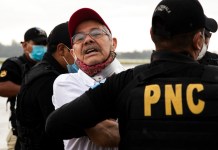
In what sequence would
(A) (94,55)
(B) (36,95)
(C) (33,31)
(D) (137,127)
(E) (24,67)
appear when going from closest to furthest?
(D) (137,127), (A) (94,55), (B) (36,95), (E) (24,67), (C) (33,31)

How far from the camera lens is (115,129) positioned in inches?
75.6

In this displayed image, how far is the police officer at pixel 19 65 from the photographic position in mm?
4875

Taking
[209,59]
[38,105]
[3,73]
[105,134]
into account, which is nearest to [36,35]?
[3,73]

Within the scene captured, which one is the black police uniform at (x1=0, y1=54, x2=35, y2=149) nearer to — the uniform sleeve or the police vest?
the police vest

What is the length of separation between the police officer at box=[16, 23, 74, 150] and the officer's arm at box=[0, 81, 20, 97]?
5.61 ft

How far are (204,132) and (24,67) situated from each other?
3755 millimetres

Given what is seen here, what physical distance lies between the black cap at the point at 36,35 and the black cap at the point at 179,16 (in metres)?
3.90

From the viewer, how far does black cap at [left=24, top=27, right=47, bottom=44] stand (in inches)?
212

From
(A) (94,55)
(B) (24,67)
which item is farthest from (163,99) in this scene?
(B) (24,67)

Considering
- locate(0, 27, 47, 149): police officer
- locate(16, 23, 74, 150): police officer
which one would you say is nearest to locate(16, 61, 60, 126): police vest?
locate(16, 23, 74, 150): police officer

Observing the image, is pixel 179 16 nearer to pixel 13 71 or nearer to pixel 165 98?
pixel 165 98

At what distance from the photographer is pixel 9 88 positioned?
486cm

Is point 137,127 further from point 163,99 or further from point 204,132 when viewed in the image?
point 204,132

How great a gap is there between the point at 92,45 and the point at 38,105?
32.4 inches
